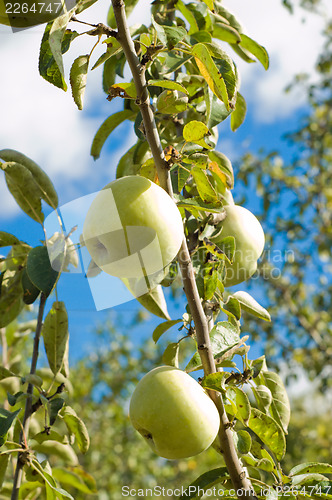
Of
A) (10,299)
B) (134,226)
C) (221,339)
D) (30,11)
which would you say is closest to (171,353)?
(221,339)

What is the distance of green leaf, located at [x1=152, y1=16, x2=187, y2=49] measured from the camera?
3.07ft

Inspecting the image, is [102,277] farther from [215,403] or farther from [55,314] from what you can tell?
[215,403]

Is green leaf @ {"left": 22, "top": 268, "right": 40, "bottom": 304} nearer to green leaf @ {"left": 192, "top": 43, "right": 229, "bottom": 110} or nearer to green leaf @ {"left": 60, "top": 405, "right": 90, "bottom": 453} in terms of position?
green leaf @ {"left": 60, "top": 405, "right": 90, "bottom": 453}

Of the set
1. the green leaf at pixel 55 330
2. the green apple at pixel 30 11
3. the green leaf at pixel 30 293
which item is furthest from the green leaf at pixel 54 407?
the green apple at pixel 30 11

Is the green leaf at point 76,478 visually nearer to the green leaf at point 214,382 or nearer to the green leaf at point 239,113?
the green leaf at point 214,382

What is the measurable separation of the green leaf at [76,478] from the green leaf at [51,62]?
3.71 ft

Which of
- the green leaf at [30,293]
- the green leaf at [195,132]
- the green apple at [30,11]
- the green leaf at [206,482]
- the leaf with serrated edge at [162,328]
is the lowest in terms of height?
the green leaf at [206,482]

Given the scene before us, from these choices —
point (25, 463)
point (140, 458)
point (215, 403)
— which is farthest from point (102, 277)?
point (140, 458)

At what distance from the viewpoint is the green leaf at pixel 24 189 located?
3.84 ft

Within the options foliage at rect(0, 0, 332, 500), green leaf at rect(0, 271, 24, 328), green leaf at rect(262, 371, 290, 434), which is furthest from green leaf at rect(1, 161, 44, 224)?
green leaf at rect(262, 371, 290, 434)

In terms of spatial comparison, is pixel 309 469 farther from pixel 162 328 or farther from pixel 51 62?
pixel 51 62

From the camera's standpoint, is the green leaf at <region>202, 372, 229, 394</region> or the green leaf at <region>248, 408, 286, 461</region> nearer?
the green leaf at <region>202, 372, 229, 394</region>

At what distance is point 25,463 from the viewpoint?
1.08 meters

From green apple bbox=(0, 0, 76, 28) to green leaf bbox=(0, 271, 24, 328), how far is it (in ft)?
2.10
